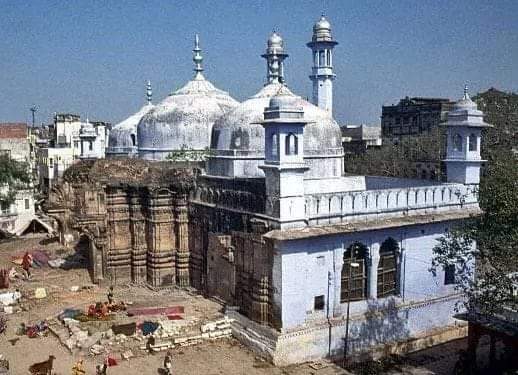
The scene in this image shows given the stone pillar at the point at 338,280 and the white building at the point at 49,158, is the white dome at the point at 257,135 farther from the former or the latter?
the white building at the point at 49,158

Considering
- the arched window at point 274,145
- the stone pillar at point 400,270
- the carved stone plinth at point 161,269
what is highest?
the arched window at point 274,145

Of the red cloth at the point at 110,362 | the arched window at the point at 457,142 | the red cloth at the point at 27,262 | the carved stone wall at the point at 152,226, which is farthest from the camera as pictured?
the red cloth at the point at 27,262

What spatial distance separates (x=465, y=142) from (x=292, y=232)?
6736mm

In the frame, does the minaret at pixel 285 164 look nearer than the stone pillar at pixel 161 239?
Yes

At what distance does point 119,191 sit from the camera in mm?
19688

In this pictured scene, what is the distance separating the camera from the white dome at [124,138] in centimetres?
2816

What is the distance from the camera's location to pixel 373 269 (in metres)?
15.0

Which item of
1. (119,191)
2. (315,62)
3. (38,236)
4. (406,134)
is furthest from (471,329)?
(406,134)

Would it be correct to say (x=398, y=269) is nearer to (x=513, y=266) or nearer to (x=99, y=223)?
(x=513, y=266)

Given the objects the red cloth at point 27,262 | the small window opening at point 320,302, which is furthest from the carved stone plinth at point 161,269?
the small window opening at point 320,302

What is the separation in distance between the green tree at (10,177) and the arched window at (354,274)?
2256cm

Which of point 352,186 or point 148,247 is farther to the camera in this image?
point 148,247

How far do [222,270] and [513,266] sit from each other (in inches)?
326

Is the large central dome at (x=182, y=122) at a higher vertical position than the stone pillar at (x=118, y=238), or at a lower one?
A: higher
